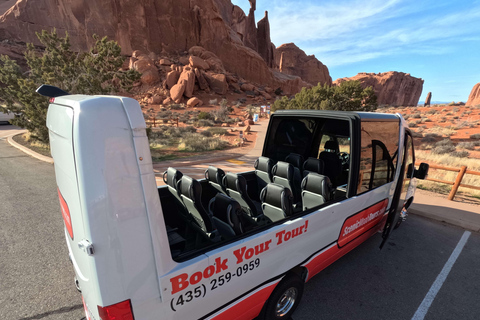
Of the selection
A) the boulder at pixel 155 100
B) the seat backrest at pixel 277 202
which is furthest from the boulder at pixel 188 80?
the seat backrest at pixel 277 202

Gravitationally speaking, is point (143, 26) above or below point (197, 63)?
above

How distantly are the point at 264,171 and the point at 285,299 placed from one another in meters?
1.98

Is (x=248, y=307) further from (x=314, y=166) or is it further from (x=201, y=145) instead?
(x=201, y=145)

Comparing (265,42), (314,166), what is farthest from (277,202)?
(265,42)

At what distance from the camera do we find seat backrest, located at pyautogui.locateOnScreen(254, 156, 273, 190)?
393 cm

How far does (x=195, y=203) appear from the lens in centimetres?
243

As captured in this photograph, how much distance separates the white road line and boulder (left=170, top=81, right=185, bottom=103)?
41358 millimetres

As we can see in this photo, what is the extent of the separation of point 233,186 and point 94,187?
203 cm

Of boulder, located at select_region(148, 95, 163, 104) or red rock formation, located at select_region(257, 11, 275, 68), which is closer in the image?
boulder, located at select_region(148, 95, 163, 104)

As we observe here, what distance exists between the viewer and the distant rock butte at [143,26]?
45.9 meters

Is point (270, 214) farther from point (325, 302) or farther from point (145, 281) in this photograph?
point (145, 281)

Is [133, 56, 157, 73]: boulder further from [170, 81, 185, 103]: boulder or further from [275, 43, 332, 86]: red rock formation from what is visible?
[275, 43, 332, 86]: red rock formation

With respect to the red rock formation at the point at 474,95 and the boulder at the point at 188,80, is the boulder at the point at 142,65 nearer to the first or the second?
the boulder at the point at 188,80

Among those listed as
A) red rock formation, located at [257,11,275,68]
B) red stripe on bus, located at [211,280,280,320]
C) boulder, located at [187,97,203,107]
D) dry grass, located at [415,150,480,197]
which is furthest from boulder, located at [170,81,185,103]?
red rock formation, located at [257,11,275,68]
